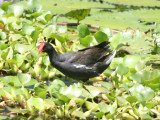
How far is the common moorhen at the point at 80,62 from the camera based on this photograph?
4.02m

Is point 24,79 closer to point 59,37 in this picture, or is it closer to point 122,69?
point 122,69

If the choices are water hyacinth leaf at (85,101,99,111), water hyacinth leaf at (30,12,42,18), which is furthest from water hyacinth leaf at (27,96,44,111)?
water hyacinth leaf at (30,12,42,18)

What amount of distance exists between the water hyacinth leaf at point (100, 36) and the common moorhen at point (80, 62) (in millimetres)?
405

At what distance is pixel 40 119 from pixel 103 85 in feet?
2.97

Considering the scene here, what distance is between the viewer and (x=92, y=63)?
4.11 m

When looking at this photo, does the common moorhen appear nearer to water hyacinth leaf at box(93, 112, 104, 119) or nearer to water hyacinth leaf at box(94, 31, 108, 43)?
water hyacinth leaf at box(94, 31, 108, 43)

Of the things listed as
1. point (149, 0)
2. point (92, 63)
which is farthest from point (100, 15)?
point (92, 63)

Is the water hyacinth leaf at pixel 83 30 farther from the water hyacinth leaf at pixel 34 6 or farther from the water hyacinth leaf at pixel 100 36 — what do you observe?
the water hyacinth leaf at pixel 34 6

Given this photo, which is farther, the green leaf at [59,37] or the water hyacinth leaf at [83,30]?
the water hyacinth leaf at [83,30]

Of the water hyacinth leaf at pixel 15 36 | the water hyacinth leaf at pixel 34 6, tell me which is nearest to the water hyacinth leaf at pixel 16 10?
the water hyacinth leaf at pixel 34 6

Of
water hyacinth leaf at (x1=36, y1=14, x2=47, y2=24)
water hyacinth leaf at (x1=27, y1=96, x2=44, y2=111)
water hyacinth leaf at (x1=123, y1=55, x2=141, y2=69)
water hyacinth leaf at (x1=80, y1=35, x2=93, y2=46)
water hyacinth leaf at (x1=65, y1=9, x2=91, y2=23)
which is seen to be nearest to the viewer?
water hyacinth leaf at (x1=27, y1=96, x2=44, y2=111)

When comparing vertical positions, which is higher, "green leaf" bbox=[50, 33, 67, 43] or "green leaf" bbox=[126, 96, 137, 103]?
"green leaf" bbox=[50, 33, 67, 43]

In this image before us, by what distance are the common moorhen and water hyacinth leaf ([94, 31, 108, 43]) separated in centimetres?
41

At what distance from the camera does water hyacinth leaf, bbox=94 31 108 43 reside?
450cm
